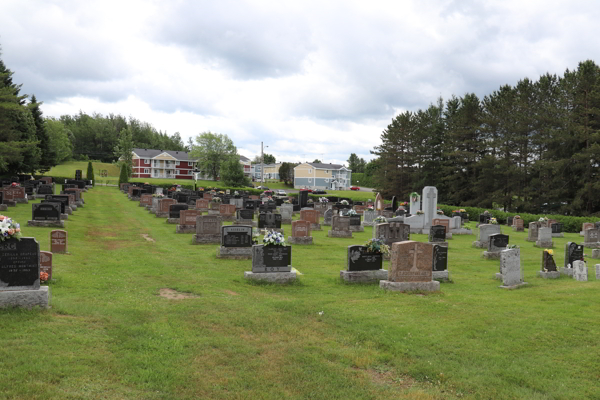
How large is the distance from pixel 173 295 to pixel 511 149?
46811 millimetres

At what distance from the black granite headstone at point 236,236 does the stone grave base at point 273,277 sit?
4.00 metres

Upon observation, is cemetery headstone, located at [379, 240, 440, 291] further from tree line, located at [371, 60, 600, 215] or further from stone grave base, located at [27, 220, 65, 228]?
tree line, located at [371, 60, 600, 215]

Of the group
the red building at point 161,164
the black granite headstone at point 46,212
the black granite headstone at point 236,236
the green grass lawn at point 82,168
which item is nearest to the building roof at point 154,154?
the red building at point 161,164

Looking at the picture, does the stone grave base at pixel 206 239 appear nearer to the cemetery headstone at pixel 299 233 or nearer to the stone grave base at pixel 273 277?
the cemetery headstone at pixel 299 233

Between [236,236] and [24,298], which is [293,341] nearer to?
[24,298]

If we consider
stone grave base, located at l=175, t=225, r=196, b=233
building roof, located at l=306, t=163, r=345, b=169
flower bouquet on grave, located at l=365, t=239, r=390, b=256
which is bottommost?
stone grave base, located at l=175, t=225, r=196, b=233

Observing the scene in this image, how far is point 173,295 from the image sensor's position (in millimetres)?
10289

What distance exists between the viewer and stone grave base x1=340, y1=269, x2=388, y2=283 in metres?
12.5

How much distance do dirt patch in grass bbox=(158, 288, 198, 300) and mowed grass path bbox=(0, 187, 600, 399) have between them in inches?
8.2

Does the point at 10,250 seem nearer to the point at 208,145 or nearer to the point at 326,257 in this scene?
the point at 326,257

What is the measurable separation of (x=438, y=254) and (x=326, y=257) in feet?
16.2

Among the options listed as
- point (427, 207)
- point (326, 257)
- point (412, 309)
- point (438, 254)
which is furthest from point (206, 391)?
point (427, 207)

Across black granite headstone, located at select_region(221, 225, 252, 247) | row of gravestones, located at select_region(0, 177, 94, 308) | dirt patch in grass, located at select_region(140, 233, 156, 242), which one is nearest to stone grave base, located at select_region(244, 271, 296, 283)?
black granite headstone, located at select_region(221, 225, 252, 247)

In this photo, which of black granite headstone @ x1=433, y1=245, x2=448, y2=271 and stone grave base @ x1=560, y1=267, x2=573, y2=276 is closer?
black granite headstone @ x1=433, y1=245, x2=448, y2=271
